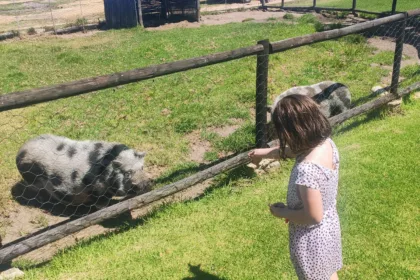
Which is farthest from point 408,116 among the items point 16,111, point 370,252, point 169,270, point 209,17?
point 209,17

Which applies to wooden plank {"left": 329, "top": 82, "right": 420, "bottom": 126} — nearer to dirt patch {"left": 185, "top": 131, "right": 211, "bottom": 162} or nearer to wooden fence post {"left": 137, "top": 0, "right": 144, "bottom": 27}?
dirt patch {"left": 185, "top": 131, "right": 211, "bottom": 162}

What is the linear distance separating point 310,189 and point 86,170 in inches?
142

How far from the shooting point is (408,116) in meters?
6.46

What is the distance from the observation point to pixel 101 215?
412 cm

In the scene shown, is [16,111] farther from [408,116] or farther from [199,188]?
[408,116]

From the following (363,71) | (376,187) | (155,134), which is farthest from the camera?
(363,71)

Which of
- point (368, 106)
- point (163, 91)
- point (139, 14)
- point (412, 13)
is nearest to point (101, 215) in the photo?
point (368, 106)

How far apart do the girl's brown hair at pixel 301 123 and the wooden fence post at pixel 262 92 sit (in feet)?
8.75

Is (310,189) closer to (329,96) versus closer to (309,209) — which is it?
(309,209)

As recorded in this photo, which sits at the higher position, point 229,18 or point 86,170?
point 229,18

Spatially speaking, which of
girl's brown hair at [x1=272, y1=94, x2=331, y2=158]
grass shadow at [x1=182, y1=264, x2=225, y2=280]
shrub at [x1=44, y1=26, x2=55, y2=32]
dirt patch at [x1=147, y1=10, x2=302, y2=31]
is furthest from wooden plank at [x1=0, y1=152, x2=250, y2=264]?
shrub at [x1=44, y1=26, x2=55, y2=32]

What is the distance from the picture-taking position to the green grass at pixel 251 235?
3.54 m

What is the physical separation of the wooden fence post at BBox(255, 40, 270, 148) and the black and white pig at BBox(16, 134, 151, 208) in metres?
1.52

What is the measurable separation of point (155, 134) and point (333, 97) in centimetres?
298
